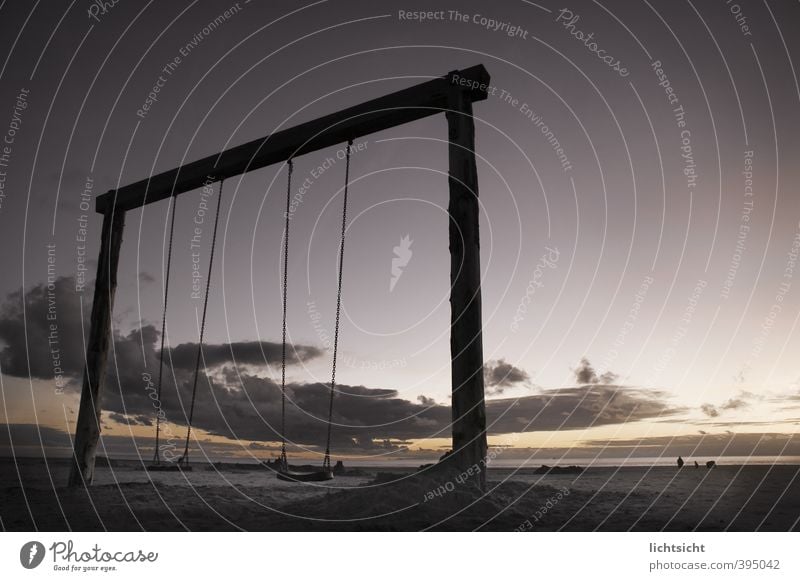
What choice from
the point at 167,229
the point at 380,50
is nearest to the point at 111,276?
the point at 167,229

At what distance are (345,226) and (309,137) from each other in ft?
5.15

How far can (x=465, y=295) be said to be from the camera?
5926 mm

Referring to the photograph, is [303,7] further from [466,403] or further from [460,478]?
[460,478]

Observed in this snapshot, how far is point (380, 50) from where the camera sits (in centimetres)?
795

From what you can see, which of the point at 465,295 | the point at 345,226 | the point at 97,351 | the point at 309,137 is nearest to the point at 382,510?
the point at 465,295

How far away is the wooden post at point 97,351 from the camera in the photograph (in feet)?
26.5

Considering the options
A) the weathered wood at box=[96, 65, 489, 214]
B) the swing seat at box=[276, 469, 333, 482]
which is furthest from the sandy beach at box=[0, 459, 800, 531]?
the weathered wood at box=[96, 65, 489, 214]

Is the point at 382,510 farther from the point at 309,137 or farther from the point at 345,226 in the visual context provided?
the point at 309,137

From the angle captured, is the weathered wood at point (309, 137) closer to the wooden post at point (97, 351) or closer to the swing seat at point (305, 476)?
the wooden post at point (97, 351)

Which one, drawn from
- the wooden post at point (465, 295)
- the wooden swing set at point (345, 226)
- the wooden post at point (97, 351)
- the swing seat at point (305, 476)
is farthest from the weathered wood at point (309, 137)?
the swing seat at point (305, 476)

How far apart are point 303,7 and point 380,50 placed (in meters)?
1.13

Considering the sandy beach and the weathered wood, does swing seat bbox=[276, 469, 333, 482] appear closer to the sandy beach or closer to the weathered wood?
the sandy beach

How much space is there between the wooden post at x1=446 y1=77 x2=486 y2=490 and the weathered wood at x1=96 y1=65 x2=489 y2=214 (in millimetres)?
221

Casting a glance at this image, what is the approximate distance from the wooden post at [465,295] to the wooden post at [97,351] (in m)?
5.42
